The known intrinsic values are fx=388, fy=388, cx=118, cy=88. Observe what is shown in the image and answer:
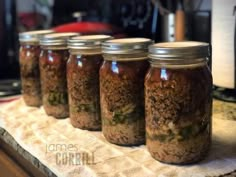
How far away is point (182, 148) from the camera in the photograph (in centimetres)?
52

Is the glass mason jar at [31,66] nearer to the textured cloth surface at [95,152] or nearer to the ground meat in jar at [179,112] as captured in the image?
the textured cloth surface at [95,152]

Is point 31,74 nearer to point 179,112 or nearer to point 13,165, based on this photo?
point 13,165

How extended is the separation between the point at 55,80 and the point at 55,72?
0.02m

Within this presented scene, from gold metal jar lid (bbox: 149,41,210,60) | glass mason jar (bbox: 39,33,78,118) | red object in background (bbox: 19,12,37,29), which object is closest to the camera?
gold metal jar lid (bbox: 149,41,210,60)

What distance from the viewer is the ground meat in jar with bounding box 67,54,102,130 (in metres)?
0.66

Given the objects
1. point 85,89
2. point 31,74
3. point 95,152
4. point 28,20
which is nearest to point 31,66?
point 31,74

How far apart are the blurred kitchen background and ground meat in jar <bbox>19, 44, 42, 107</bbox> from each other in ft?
0.60

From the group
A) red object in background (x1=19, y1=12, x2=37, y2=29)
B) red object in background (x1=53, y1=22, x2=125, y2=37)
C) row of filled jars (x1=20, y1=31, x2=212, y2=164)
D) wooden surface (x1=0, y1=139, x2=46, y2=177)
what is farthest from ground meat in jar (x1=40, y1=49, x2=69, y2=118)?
red object in background (x1=19, y1=12, x2=37, y2=29)

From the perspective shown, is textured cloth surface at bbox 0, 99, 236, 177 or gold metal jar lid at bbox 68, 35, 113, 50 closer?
textured cloth surface at bbox 0, 99, 236, 177

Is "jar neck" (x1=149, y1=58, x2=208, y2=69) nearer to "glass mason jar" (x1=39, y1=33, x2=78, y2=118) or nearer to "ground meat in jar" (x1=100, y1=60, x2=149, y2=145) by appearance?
"ground meat in jar" (x1=100, y1=60, x2=149, y2=145)

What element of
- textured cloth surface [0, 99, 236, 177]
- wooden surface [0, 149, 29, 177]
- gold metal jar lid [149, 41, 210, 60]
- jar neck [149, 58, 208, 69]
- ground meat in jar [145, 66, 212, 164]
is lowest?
wooden surface [0, 149, 29, 177]

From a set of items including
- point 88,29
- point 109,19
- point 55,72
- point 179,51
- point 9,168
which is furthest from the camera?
point 109,19

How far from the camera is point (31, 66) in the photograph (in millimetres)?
834

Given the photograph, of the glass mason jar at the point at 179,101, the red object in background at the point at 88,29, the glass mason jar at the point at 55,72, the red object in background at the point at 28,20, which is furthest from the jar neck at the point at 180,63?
the red object in background at the point at 28,20
